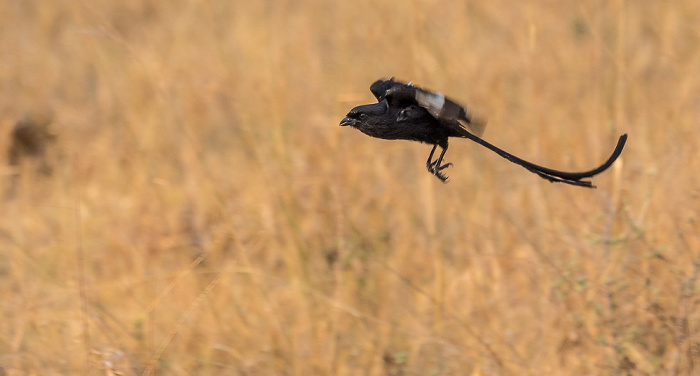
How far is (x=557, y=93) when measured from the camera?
546 cm

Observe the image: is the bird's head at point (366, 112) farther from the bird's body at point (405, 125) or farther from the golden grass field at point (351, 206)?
the golden grass field at point (351, 206)

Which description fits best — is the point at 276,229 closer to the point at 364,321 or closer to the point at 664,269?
the point at 364,321

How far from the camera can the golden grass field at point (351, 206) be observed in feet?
10.9

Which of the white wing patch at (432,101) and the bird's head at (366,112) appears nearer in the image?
the white wing patch at (432,101)

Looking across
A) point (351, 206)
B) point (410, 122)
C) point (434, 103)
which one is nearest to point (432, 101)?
point (434, 103)

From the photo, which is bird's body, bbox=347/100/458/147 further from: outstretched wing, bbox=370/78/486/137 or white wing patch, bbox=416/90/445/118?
white wing patch, bbox=416/90/445/118

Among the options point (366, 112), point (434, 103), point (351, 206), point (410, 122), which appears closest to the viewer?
point (434, 103)

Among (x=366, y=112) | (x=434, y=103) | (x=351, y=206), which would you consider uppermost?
(x=351, y=206)

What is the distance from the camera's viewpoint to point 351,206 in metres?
4.42

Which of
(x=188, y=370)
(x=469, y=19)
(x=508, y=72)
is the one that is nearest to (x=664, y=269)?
(x=188, y=370)

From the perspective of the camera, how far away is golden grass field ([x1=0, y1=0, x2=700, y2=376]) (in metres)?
3.33

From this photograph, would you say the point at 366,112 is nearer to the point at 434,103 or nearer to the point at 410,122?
the point at 410,122

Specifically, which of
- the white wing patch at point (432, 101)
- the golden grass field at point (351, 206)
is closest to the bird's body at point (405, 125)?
the white wing patch at point (432, 101)

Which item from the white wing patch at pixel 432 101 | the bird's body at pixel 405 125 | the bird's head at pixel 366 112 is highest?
the bird's head at pixel 366 112
